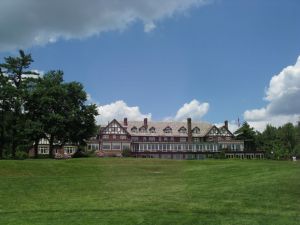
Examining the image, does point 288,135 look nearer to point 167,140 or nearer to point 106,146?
point 167,140

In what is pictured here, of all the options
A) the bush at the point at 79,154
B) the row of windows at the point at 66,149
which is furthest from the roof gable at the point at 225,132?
the bush at the point at 79,154

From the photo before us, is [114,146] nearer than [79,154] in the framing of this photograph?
No

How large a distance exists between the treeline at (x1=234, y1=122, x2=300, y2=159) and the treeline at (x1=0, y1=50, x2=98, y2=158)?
42640 millimetres

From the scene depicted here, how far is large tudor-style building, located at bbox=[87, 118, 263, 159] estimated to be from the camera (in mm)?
103625

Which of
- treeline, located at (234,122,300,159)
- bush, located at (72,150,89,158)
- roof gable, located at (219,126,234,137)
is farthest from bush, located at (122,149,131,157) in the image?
treeline, located at (234,122,300,159)

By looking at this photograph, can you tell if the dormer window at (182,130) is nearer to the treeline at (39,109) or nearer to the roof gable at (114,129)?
the roof gable at (114,129)

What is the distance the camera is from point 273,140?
123m

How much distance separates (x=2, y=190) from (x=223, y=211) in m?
13.3

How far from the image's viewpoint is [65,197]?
2134 cm

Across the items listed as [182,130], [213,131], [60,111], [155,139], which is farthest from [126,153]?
[213,131]

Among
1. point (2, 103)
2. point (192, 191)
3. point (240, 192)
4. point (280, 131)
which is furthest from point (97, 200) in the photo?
point (280, 131)

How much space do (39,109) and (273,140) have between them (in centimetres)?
7533

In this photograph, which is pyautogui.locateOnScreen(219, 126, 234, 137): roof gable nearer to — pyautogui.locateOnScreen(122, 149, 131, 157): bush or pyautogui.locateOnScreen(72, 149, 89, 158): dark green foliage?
pyautogui.locateOnScreen(122, 149, 131, 157): bush

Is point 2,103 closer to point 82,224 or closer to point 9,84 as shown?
point 9,84
